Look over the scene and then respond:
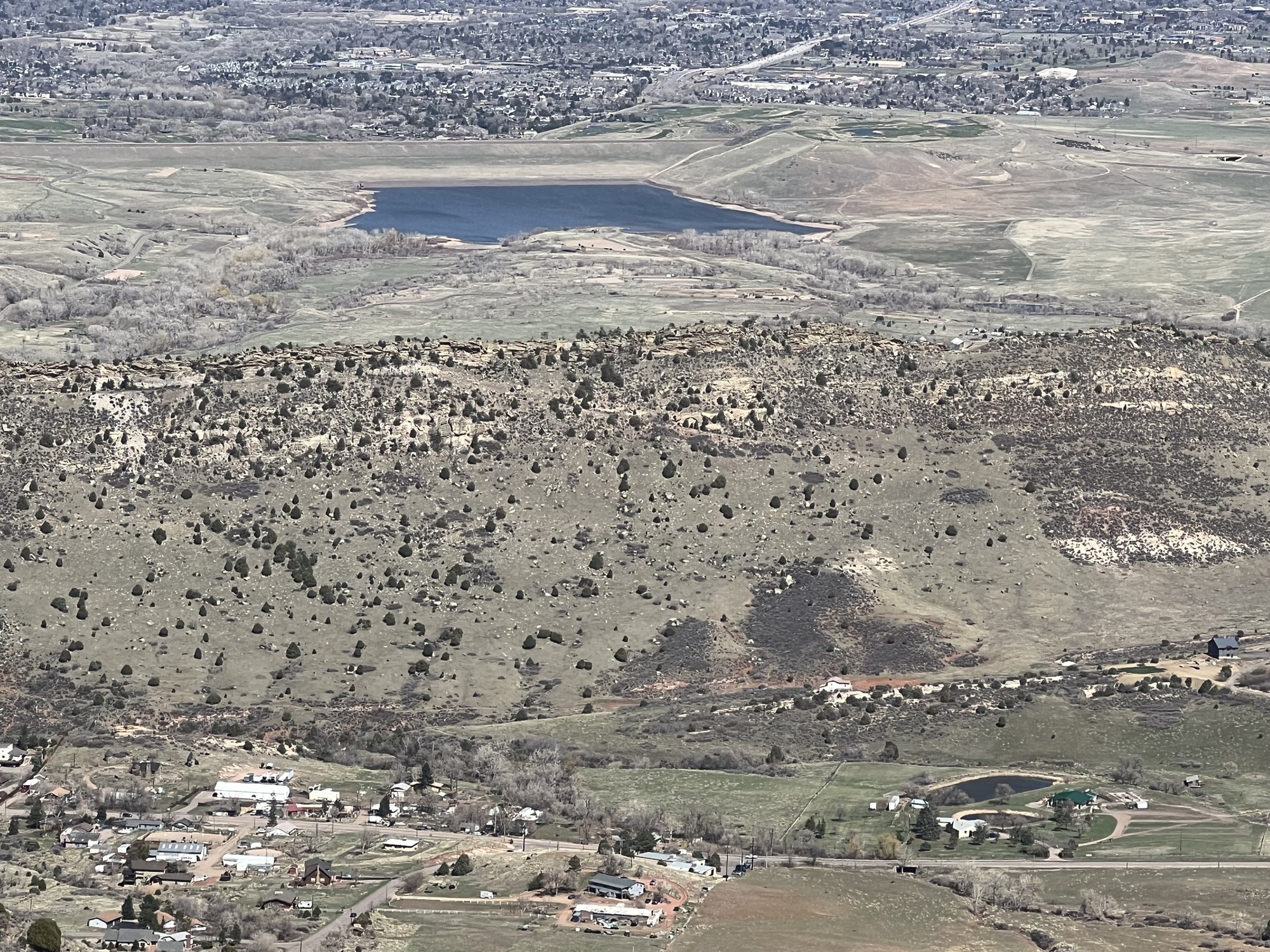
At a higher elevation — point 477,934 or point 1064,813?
point 477,934

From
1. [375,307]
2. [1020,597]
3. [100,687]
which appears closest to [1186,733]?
[1020,597]

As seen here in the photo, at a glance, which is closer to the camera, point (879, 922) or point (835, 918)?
point (879, 922)

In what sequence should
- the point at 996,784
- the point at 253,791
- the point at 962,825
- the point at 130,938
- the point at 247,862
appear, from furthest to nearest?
the point at 996,784 → the point at 253,791 → the point at 962,825 → the point at 247,862 → the point at 130,938

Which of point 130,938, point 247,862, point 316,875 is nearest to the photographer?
point 130,938

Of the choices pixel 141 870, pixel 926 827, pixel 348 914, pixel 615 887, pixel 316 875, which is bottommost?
pixel 926 827

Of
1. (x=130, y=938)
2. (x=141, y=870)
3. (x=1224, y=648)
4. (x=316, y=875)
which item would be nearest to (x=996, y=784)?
(x=1224, y=648)

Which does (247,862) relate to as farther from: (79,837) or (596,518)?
(596,518)

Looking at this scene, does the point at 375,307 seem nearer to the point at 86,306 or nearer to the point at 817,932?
the point at 86,306

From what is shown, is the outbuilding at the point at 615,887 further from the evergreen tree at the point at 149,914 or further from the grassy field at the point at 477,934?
the evergreen tree at the point at 149,914
